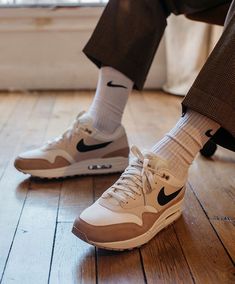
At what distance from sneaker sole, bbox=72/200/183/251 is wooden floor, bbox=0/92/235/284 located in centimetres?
1

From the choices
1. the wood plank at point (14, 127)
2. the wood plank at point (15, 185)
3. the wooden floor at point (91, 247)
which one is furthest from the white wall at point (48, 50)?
the wooden floor at point (91, 247)

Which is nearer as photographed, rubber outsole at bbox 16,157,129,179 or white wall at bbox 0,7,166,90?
rubber outsole at bbox 16,157,129,179

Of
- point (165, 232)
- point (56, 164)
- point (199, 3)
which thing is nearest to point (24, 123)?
point (56, 164)

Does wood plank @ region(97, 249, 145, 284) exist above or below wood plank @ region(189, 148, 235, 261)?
above

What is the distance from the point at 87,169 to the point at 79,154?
0.04 m

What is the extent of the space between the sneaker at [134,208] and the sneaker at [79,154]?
0.26 m

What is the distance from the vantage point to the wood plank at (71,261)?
2.09 feet

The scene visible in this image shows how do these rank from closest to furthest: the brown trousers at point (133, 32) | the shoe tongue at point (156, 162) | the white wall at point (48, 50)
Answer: the shoe tongue at point (156, 162) < the brown trousers at point (133, 32) < the white wall at point (48, 50)

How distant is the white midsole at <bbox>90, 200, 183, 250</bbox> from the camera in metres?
0.69

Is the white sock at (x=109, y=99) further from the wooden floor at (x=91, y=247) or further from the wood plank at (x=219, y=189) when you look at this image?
the wood plank at (x=219, y=189)

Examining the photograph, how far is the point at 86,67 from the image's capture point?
2.26 m

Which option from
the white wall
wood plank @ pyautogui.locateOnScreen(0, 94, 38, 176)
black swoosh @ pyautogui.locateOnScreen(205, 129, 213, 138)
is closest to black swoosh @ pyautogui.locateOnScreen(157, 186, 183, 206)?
black swoosh @ pyautogui.locateOnScreen(205, 129, 213, 138)

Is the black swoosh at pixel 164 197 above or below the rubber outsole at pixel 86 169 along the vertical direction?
above

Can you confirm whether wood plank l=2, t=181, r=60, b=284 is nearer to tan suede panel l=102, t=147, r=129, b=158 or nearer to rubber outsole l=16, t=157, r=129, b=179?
rubber outsole l=16, t=157, r=129, b=179
